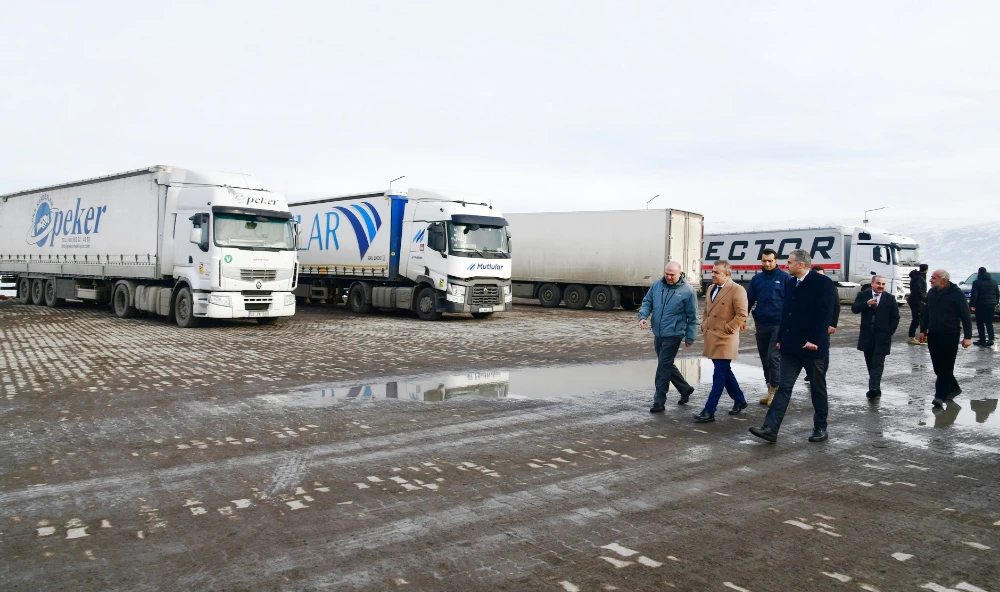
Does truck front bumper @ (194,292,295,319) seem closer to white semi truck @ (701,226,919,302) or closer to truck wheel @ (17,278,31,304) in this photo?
truck wheel @ (17,278,31,304)

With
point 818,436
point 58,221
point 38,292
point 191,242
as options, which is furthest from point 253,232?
point 818,436

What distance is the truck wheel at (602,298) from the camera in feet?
91.7

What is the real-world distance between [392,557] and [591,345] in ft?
→ 40.0

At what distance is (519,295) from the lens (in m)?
30.5

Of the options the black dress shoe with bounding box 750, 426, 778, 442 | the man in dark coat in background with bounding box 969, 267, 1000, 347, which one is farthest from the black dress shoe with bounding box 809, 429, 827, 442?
the man in dark coat in background with bounding box 969, 267, 1000, 347

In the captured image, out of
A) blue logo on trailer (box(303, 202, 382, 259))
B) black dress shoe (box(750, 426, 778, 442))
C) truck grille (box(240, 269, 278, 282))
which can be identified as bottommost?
black dress shoe (box(750, 426, 778, 442))

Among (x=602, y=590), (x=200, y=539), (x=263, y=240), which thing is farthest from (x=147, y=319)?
(x=602, y=590)

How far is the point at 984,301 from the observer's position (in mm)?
17484

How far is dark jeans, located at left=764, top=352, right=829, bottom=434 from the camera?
720 centimetres

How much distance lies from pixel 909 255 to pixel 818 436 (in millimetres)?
28595

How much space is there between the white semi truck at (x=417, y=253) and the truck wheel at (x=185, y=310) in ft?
20.1

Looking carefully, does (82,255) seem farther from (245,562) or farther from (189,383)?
(245,562)

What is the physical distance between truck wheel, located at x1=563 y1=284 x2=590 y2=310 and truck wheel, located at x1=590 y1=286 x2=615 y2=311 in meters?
0.30

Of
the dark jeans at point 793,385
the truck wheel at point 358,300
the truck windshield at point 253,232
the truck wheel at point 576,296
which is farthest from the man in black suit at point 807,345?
the truck wheel at point 576,296
